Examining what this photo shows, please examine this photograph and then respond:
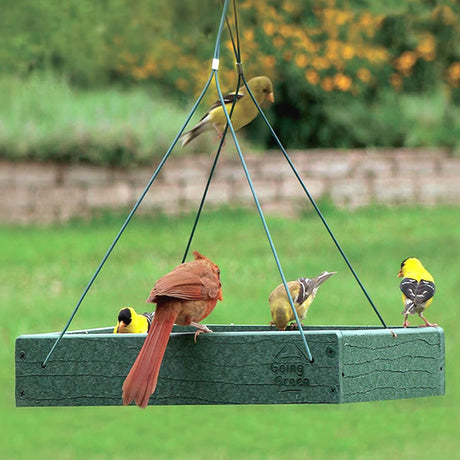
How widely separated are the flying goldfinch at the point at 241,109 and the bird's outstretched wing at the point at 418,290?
45.0 inches

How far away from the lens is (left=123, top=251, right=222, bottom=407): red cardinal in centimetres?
345

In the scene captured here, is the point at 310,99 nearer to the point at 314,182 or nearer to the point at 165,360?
the point at 314,182

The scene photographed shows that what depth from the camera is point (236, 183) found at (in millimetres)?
13656

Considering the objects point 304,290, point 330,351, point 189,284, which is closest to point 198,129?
point 304,290

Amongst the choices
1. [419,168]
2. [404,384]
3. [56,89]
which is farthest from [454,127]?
[404,384]

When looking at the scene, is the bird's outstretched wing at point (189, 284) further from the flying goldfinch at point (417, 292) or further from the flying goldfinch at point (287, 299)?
the flying goldfinch at point (417, 292)

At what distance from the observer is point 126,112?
1403 cm

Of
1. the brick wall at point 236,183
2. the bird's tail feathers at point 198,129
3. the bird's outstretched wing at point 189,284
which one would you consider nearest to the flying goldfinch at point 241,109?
the bird's tail feathers at point 198,129

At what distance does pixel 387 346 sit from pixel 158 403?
917mm

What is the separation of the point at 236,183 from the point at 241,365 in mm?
9958

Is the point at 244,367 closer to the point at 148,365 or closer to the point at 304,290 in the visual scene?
the point at 148,365

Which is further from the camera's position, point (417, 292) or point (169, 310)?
point (417, 292)

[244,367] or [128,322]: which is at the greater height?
[128,322]

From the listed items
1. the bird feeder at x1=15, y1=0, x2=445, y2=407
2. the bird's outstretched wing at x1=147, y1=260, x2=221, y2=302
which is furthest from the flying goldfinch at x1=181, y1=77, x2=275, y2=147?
the bird's outstretched wing at x1=147, y1=260, x2=221, y2=302
